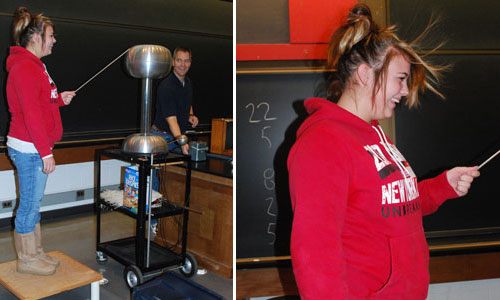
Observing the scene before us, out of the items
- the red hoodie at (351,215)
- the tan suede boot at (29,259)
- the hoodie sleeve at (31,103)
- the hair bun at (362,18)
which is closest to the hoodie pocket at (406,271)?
the red hoodie at (351,215)

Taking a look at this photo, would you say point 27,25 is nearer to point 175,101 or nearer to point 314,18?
point 175,101

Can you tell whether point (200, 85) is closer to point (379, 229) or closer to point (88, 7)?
point (88, 7)

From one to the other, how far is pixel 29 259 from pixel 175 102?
3.97 feet

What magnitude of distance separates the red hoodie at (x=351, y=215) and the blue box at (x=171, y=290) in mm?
1092

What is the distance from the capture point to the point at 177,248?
9.87 ft

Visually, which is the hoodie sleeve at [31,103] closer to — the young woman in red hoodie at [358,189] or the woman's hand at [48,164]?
the woman's hand at [48,164]

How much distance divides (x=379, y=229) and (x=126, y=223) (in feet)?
9.63

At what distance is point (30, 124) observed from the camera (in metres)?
2.13

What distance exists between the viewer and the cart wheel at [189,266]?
2.68 m

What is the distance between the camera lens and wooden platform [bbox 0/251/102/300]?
2.12 m

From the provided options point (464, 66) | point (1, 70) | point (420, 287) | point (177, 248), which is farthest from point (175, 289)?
point (1, 70)

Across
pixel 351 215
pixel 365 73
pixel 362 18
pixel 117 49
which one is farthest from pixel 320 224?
pixel 117 49

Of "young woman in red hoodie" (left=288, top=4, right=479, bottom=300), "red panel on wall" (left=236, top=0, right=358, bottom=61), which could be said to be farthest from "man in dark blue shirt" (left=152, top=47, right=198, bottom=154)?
"young woman in red hoodie" (left=288, top=4, right=479, bottom=300)

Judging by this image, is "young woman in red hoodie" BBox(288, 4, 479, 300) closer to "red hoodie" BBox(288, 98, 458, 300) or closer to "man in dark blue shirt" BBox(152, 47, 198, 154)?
"red hoodie" BBox(288, 98, 458, 300)
